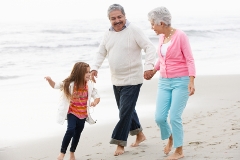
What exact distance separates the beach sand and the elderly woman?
0.43 metres

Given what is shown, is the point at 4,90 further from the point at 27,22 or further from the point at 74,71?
the point at 27,22

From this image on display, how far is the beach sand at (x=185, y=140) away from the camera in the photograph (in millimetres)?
5422

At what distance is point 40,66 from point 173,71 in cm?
1215

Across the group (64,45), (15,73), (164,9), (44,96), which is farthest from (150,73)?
(64,45)

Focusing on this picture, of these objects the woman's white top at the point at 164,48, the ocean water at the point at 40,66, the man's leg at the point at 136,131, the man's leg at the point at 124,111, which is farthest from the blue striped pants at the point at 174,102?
the ocean water at the point at 40,66

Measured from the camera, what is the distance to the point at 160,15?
4.96 m

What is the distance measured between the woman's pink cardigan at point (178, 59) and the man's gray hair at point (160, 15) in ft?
0.52

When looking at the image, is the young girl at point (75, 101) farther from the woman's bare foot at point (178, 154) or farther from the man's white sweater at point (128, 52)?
the woman's bare foot at point (178, 154)

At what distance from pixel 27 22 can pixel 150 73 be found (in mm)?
35752

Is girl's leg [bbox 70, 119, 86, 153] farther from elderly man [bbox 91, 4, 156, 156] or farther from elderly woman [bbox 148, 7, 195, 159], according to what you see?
elderly woman [bbox 148, 7, 195, 159]

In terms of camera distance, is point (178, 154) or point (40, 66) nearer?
point (178, 154)

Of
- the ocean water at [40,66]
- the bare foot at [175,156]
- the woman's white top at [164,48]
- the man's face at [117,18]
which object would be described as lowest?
the ocean water at [40,66]

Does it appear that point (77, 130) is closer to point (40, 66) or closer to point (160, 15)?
point (160, 15)

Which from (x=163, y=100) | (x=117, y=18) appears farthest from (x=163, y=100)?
(x=117, y=18)
